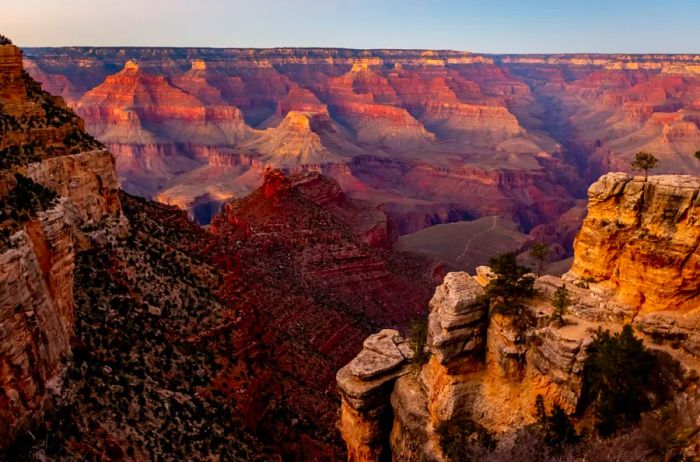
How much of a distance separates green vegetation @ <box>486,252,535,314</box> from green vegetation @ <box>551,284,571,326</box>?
41.9 inches

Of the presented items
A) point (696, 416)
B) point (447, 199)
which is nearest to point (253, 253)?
point (696, 416)

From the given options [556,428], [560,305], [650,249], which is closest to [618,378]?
[556,428]

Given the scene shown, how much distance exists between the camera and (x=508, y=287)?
2023 cm

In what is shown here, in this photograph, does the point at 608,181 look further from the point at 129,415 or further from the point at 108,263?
the point at 108,263

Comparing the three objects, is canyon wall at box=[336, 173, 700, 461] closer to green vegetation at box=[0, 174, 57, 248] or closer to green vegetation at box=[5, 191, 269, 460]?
green vegetation at box=[5, 191, 269, 460]

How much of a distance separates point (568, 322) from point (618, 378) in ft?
8.02

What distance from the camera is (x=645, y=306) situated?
18.8 m

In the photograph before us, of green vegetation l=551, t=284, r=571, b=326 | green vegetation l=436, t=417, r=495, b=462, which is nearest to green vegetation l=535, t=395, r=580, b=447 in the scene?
green vegetation l=436, t=417, r=495, b=462

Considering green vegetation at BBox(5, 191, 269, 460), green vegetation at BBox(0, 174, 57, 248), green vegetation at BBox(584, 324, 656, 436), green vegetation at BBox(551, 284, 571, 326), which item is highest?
green vegetation at BBox(0, 174, 57, 248)

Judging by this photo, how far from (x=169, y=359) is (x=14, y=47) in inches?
521

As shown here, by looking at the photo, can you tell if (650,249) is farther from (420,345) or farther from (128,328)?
(128,328)

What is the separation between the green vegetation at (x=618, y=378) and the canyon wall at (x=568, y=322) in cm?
46

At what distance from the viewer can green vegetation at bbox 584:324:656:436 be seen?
17.0 meters

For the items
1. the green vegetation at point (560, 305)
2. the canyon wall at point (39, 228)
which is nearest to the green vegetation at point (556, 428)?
the green vegetation at point (560, 305)
